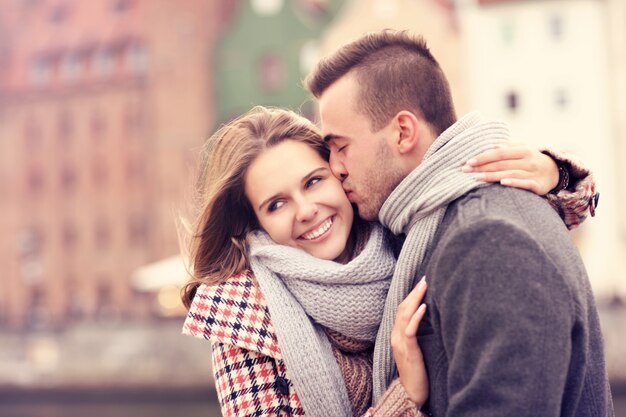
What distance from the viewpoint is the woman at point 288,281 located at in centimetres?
230

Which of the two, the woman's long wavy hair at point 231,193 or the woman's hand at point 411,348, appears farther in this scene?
the woman's long wavy hair at point 231,193

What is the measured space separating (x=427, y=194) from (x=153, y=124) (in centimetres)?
2299

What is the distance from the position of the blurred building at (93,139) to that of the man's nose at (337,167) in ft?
69.0

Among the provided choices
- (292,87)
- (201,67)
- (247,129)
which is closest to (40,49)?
(201,67)

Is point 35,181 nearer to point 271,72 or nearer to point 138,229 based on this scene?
point 138,229

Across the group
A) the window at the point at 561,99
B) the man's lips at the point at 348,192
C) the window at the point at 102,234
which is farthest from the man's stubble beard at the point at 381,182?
the window at the point at 102,234

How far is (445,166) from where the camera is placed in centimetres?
210

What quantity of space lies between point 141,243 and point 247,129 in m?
22.5

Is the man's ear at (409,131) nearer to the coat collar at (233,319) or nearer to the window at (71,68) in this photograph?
the coat collar at (233,319)

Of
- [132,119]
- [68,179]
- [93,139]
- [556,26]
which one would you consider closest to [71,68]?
[93,139]

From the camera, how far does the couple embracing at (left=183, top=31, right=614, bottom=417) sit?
5.70 feet

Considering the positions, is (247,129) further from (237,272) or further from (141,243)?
(141,243)

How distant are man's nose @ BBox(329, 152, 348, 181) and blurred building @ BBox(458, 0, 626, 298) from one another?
1828 centimetres

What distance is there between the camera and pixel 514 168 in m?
2.08
